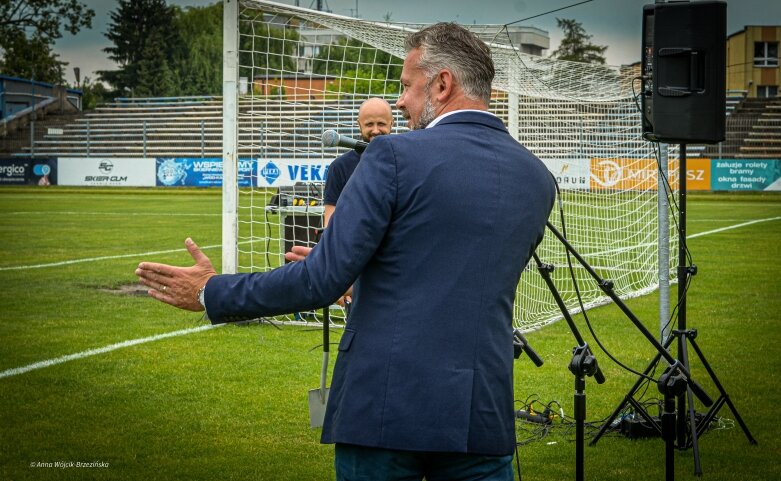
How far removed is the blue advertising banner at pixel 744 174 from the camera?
37750 millimetres

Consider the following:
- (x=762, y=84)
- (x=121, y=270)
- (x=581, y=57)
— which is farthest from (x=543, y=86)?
(x=581, y=57)

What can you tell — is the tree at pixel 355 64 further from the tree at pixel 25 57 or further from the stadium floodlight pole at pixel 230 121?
the tree at pixel 25 57

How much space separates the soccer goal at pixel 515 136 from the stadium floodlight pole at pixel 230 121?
12 millimetres

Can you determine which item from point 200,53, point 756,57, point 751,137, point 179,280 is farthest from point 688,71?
point 200,53

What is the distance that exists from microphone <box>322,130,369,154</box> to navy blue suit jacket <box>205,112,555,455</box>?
1172 mm

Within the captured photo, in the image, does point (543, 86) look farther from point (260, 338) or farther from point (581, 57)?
point (581, 57)

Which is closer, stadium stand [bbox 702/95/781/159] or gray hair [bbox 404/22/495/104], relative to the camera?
gray hair [bbox 404/22/495/104]

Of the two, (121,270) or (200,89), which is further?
(200,89)

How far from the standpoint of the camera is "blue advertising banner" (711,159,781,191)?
1486 inches

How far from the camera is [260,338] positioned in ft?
31.7

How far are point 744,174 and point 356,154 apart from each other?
33910 millimetres

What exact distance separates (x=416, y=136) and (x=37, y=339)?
774 centimetres

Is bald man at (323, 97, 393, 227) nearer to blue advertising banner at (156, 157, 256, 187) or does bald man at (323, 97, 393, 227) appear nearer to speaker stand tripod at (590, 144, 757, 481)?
speaker stand tripod at (590, 144, 757, 481)

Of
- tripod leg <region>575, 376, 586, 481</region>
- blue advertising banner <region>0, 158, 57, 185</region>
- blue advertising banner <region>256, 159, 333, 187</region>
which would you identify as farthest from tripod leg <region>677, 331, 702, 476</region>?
Result: blue advertising banner <region>0, 158, 57, 185</region>
